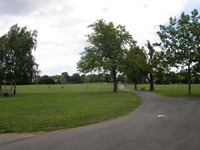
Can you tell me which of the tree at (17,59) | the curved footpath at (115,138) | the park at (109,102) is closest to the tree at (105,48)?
the park at (109,102)

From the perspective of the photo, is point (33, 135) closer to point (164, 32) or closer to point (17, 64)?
point (164, 32)

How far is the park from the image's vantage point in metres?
8.77

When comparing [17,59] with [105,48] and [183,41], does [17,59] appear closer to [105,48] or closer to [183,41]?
[105,48]

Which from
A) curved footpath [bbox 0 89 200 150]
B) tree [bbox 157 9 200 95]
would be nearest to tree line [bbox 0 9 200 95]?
tree [bbox 157 9 200 95]

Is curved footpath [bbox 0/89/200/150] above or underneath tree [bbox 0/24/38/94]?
underneath

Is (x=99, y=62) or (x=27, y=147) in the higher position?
(x=99, y=62)

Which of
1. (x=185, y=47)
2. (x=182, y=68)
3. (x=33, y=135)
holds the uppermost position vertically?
(x=185, y=47)

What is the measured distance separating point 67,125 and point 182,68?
27475mm

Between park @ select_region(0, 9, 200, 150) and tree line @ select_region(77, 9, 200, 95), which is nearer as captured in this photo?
park @ select_region(0, 9, 200, 150)

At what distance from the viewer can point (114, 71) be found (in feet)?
167

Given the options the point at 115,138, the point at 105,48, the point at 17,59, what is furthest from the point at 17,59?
the point at 115,138

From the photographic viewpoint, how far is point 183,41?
1358 inches

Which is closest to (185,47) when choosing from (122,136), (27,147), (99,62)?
(99,62)

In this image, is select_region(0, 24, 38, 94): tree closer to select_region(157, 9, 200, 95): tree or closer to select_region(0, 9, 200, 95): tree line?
select_region(0, 9, 200, 95): tree line
